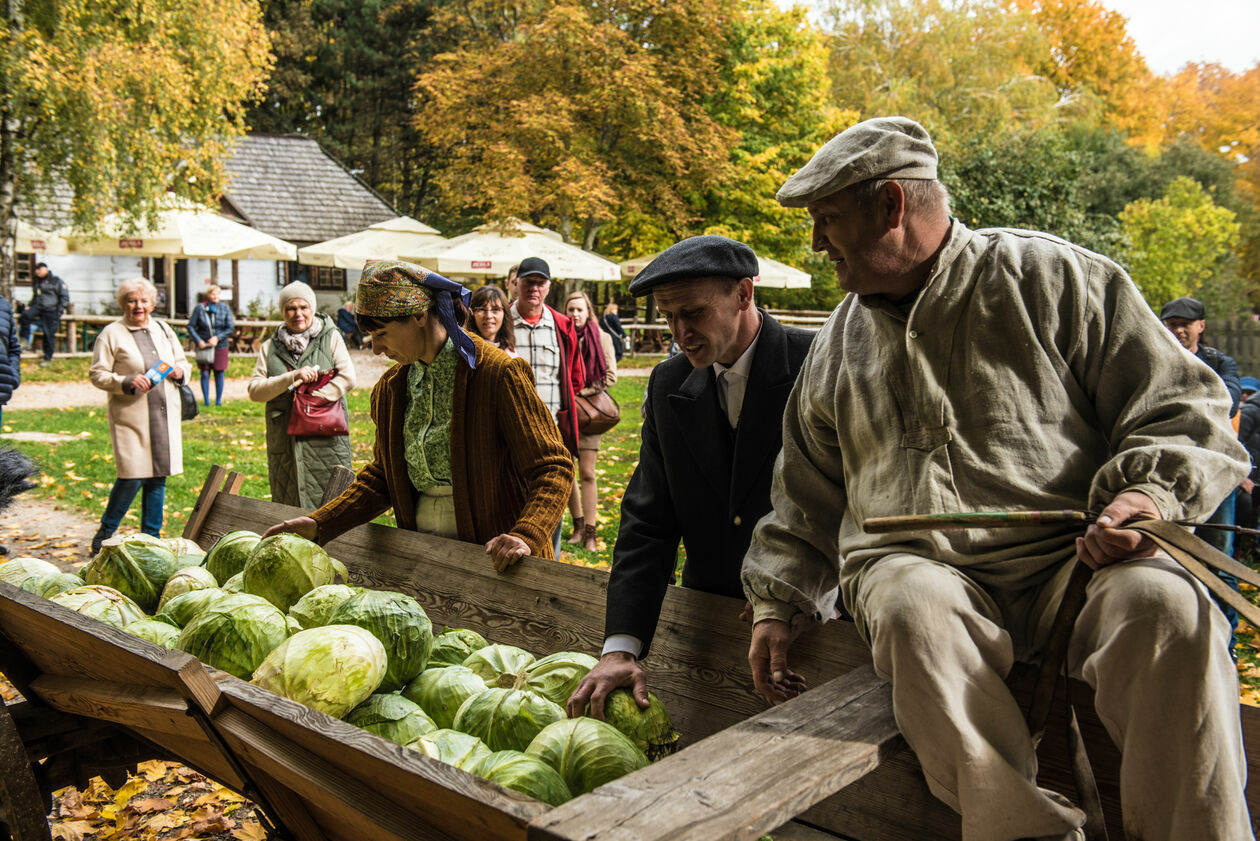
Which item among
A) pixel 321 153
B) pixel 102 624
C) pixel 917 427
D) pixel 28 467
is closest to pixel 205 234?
pixel 321 153

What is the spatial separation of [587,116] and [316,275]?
1321 cm

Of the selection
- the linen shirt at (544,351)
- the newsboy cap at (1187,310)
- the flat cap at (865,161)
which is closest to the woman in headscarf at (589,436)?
the linen shirt at (544,351)

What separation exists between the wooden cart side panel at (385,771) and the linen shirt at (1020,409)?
89cm

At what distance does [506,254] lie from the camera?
18047mm

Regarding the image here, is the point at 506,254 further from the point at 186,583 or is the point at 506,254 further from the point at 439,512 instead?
the point at 186,583

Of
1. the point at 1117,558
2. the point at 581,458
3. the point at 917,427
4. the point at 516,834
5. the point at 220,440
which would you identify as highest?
the point at 917,427

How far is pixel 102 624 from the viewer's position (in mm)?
2787

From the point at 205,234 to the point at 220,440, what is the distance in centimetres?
962

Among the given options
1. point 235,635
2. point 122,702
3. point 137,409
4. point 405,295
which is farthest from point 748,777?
point 137,409

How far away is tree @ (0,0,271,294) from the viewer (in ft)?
54.9

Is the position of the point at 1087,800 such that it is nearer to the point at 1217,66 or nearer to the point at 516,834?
the point at 516,834

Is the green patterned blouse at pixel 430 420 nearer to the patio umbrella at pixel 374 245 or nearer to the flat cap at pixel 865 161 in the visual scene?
the flat cap at pixel 865 161

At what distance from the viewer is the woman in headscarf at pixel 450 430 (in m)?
3.56

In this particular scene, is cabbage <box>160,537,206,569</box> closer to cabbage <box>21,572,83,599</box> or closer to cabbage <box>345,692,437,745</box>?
cabbage <box>21,572,83,599</box>
